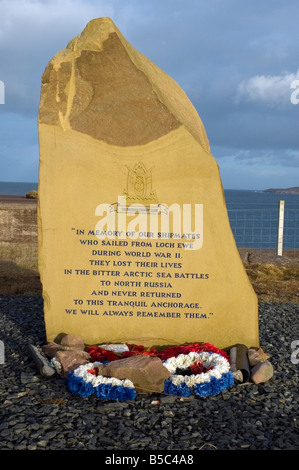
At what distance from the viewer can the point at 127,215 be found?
5395 mm

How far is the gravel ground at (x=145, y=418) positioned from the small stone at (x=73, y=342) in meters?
0.40

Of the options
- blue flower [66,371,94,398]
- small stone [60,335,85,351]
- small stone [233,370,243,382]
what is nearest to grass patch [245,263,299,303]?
small stone [233,370,243,382]

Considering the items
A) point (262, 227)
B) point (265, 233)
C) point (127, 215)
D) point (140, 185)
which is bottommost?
point (265, 233)

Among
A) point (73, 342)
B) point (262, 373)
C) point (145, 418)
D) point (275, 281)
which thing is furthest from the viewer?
point (275, 281)

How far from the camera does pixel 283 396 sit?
4.44 metres

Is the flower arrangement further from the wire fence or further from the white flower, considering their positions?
the wire fence

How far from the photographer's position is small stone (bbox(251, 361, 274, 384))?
4684 millimetres

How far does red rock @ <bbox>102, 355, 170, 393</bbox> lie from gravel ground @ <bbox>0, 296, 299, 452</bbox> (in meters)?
0.11

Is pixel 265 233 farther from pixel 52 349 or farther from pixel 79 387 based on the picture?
pixel 79 387

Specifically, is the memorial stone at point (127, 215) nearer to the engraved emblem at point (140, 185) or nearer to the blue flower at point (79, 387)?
the engraved emblem at point (140, 185)

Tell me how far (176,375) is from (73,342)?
1299 mm

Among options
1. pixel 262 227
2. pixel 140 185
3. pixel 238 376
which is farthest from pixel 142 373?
pixel 262 227
